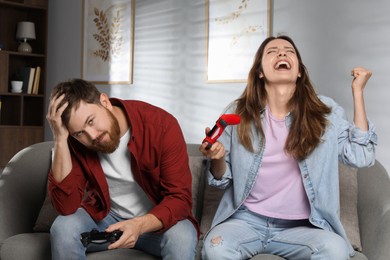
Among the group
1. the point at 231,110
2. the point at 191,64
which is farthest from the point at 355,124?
the point at 191,64

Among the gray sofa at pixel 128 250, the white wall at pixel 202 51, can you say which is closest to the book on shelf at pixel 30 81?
the white wall at pixel 202 51

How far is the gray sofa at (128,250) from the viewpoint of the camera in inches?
84.4

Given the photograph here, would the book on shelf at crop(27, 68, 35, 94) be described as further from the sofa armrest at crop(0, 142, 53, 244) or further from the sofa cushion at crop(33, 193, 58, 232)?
the sofa cushion at crop(33, 193, 58, 232)

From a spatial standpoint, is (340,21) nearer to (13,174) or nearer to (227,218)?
(227,218)

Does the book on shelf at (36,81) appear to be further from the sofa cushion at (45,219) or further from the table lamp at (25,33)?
the sofa cushion at (45,219)

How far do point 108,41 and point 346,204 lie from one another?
311 cm

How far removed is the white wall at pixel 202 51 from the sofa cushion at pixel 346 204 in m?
0.99

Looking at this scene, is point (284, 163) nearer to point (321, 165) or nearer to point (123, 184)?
point (321, 165)

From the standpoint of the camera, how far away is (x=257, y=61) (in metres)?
2.30

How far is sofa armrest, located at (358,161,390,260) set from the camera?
2.06 metres

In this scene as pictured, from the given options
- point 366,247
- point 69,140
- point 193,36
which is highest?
point 193,36

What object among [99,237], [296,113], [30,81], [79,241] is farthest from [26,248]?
[30,81]

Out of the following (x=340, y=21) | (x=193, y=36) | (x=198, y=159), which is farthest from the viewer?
(x=193, y=36)

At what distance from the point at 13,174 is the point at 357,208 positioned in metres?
1.56
